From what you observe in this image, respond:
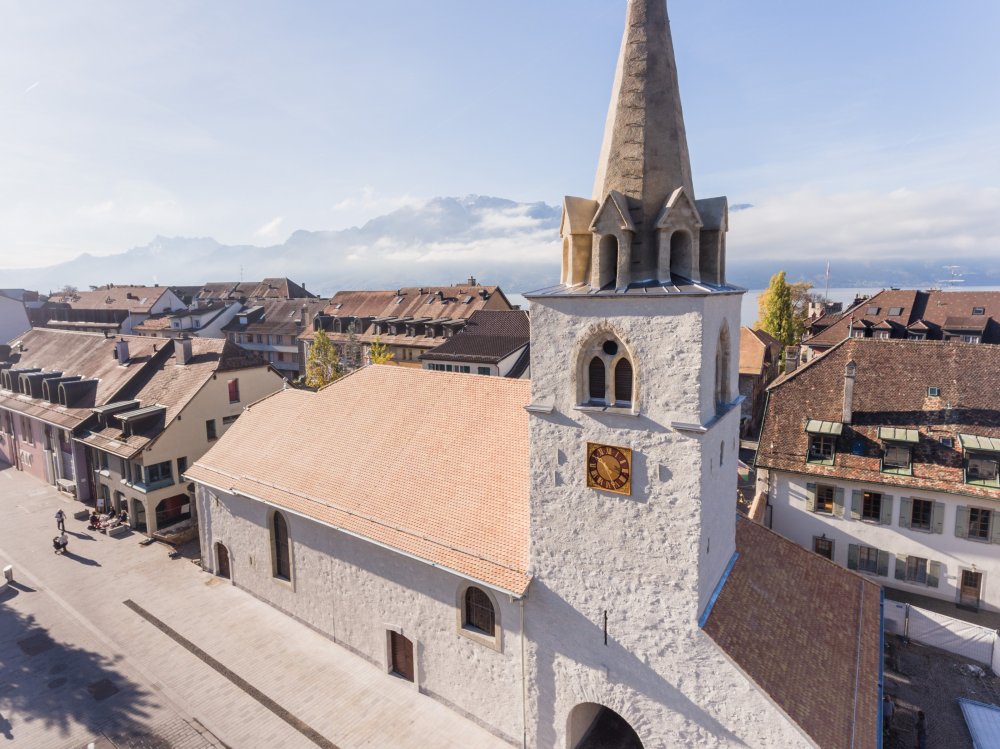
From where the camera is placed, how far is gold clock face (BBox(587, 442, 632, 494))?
1570 centimetres

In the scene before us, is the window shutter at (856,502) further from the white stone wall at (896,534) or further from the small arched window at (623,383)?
the small arched window at (623,383)

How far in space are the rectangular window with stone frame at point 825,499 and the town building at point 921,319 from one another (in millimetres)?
38913

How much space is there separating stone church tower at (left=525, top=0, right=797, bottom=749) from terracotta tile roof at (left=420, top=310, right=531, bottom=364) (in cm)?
3710

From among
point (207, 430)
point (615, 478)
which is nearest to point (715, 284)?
point (615, 478)

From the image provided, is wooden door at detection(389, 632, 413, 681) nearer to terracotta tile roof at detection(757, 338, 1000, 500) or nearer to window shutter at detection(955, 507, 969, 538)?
terracotta tile roof at detection(757, 338, 1000, 500)

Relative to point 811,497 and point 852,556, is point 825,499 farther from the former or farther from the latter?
point 852,556

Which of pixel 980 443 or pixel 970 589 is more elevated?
pixel 980 443

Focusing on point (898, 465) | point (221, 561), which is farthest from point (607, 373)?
point (221, 561)

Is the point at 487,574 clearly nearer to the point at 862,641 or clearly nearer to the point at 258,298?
the point at 862,641

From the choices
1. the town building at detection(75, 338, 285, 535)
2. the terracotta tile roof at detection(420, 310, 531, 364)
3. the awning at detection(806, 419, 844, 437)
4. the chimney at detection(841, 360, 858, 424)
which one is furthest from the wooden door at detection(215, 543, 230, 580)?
the chimney at detection(841, 360, 858, 424)

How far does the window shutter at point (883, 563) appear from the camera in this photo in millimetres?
29281

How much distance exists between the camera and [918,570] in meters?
28.7

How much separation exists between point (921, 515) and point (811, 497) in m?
4.92

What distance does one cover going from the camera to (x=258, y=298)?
363ft
